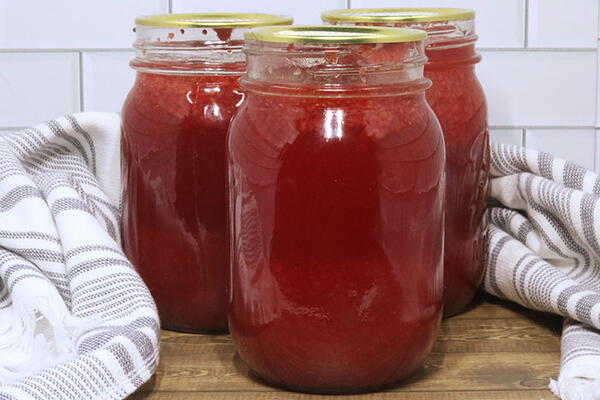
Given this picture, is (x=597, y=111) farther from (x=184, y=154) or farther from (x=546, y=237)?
(x=184, y=154)

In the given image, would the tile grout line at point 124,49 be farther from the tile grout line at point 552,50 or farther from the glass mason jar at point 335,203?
the glass mason jar at point 335,203

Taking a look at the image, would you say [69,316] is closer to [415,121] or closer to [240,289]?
[240,289]

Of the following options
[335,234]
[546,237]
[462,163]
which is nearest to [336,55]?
[335,234]

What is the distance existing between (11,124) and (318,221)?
1.86 ft

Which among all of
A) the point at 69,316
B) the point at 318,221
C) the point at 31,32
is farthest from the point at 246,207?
the point at 31,32

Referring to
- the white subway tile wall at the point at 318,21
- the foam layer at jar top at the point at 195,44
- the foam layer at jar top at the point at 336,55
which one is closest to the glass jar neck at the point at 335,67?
the foam layer at jar top at the point at 336,55

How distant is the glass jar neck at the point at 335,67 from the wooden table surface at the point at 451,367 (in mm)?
220

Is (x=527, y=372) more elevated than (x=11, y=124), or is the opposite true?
(x=11, y=124)

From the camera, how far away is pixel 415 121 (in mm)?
737

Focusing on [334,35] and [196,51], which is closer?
[334,35]

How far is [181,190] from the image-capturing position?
33.3 inches

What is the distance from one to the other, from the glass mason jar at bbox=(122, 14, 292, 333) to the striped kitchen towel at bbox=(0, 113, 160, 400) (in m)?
0.05

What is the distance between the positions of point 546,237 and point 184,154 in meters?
0.34

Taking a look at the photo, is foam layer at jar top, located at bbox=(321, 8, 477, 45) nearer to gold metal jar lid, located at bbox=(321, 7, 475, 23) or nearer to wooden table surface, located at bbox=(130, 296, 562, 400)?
gold metal jar lid, located at bbox=(321, 7, 475, 23)
